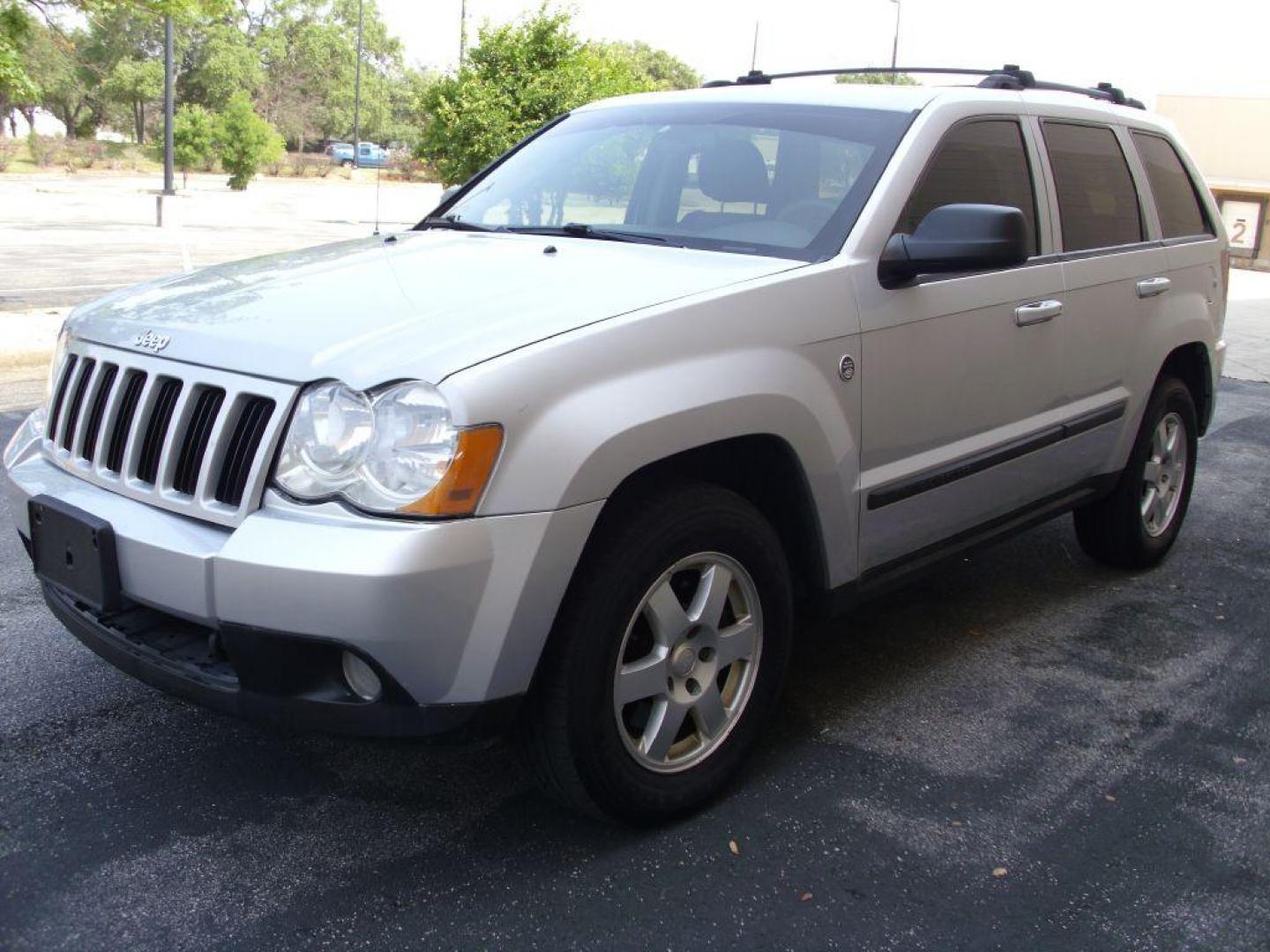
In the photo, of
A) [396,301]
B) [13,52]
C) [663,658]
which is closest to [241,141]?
[13,52]

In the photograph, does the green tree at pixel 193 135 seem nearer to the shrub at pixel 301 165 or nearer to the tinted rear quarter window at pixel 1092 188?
the shrub at pixel 301 165

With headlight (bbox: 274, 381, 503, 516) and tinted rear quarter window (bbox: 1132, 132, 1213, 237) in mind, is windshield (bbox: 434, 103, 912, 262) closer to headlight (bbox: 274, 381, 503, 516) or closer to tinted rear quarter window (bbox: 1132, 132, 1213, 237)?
headlight (bbox: 274, 381, 503, 516)

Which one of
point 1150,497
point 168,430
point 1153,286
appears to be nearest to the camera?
point 168,430

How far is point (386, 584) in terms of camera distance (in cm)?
245

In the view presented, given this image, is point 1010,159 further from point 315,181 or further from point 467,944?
point 315,181

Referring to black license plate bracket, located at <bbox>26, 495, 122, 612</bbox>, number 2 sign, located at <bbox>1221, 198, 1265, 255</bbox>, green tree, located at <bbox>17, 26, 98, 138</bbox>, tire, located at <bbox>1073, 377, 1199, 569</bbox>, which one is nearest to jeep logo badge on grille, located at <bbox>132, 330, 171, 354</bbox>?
black license plate bracket, located at <bbox>26, 495, 122, 612</bbox>

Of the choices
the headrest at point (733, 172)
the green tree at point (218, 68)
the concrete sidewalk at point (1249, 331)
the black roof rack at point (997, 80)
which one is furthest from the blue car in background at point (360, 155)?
the headrest at point (733, 172)

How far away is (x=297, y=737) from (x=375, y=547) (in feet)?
4.26

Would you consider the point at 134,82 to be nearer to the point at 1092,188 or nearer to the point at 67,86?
the point at 67,86

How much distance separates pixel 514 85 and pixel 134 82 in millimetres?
62425

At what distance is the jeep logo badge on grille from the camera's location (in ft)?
9.80

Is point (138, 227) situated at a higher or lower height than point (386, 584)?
lower

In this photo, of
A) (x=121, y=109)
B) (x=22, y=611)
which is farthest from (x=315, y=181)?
(x=22, y=611)

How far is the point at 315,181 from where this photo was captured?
5362 centimetres
